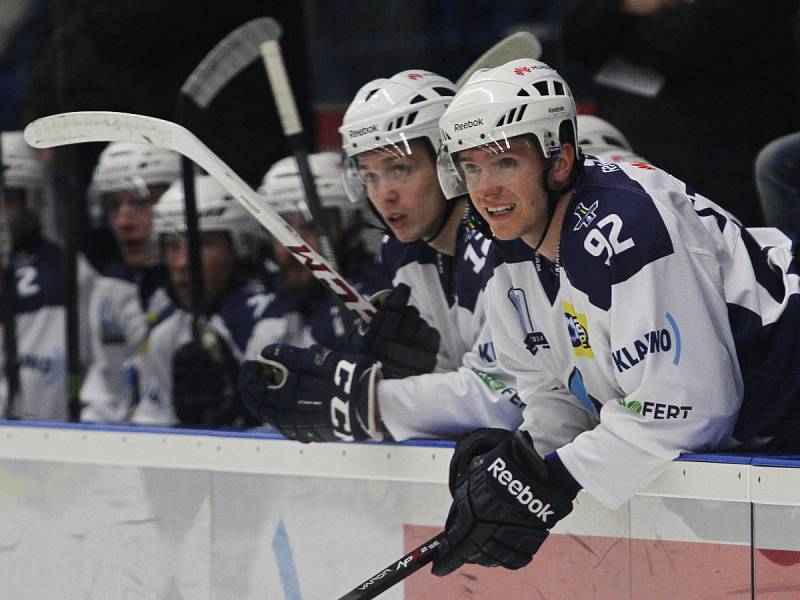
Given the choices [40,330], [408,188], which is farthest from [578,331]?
[40,330]

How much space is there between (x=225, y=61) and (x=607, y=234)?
1.44 m

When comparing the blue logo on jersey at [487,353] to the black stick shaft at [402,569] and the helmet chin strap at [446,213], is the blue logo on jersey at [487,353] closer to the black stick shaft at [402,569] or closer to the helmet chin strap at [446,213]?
Answer: the helmet chin strap at [446,213]

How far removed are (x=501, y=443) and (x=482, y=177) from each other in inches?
16.8

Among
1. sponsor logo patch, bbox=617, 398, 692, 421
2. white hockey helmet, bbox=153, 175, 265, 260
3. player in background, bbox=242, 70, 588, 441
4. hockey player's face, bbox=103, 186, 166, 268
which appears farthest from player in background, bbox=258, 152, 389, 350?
sponsor logo patch, bbox=617, 398, 692, 421

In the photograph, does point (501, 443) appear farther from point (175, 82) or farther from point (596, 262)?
point (175, 82)

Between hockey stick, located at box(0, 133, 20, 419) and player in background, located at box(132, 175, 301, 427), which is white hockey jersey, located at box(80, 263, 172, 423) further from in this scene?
hockey stick, located at box(0, 133, 20, 419)

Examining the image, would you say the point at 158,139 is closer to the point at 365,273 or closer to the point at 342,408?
the point at 342,408

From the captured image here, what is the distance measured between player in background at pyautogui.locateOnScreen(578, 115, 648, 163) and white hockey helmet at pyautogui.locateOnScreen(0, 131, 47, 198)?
5.62 ft

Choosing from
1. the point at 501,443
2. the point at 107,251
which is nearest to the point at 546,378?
the point at 501,443

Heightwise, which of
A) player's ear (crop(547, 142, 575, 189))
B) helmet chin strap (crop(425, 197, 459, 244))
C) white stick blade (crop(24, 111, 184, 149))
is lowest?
helmet chin strap (crop(425, 197, 459, 244))

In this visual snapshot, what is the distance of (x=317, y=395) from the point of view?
2543 mm

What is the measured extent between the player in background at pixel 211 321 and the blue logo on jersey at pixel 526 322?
1.08m

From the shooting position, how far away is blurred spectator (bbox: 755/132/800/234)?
8.84 feet

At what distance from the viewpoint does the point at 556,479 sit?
84.7 inches
